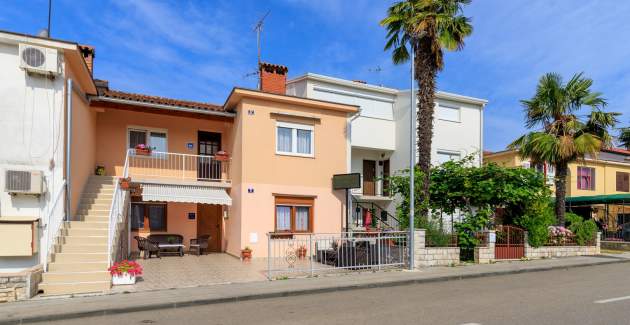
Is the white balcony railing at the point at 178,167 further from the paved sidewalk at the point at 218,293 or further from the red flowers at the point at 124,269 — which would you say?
the paved sidewalk at the point at 218,293

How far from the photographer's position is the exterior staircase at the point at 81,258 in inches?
404

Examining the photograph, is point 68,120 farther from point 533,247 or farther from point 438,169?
point 533,247

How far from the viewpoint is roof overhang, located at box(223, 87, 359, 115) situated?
16.7m

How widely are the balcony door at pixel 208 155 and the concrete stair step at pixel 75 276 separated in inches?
299

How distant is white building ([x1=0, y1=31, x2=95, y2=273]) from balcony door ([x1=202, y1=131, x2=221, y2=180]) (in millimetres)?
6719

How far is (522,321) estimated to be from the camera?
7305mm

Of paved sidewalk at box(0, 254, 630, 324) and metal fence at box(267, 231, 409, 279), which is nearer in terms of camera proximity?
paved sidewalk at box(0, 254, 630, 324)

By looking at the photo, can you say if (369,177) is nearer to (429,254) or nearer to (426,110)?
(426,110)

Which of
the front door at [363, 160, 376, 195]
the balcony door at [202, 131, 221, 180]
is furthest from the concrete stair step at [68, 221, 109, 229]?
the front door at [363, 160, 376, 195]

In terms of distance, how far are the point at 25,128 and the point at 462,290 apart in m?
11.2

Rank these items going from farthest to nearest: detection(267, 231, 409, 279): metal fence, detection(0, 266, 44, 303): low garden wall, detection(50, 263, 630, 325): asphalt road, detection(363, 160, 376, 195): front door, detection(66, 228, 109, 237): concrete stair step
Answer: detection(363, 160, 376, 195): front door, detection(267, 231, 409, 279): metal fence, detection(66, 228, 109, 237): concrete stair step, detection(0, 266, 44, 303): low garden wall, detection(50, 263, 630, 325): asphalt road

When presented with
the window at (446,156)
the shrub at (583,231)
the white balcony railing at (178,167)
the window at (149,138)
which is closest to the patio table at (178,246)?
the white balcony railing at (178,167)

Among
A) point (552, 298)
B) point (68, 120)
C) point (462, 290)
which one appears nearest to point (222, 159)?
point (68, 120)

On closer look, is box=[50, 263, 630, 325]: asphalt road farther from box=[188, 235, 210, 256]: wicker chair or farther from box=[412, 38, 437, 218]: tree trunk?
box=[188, 235, 210, 256]: wicker chair
